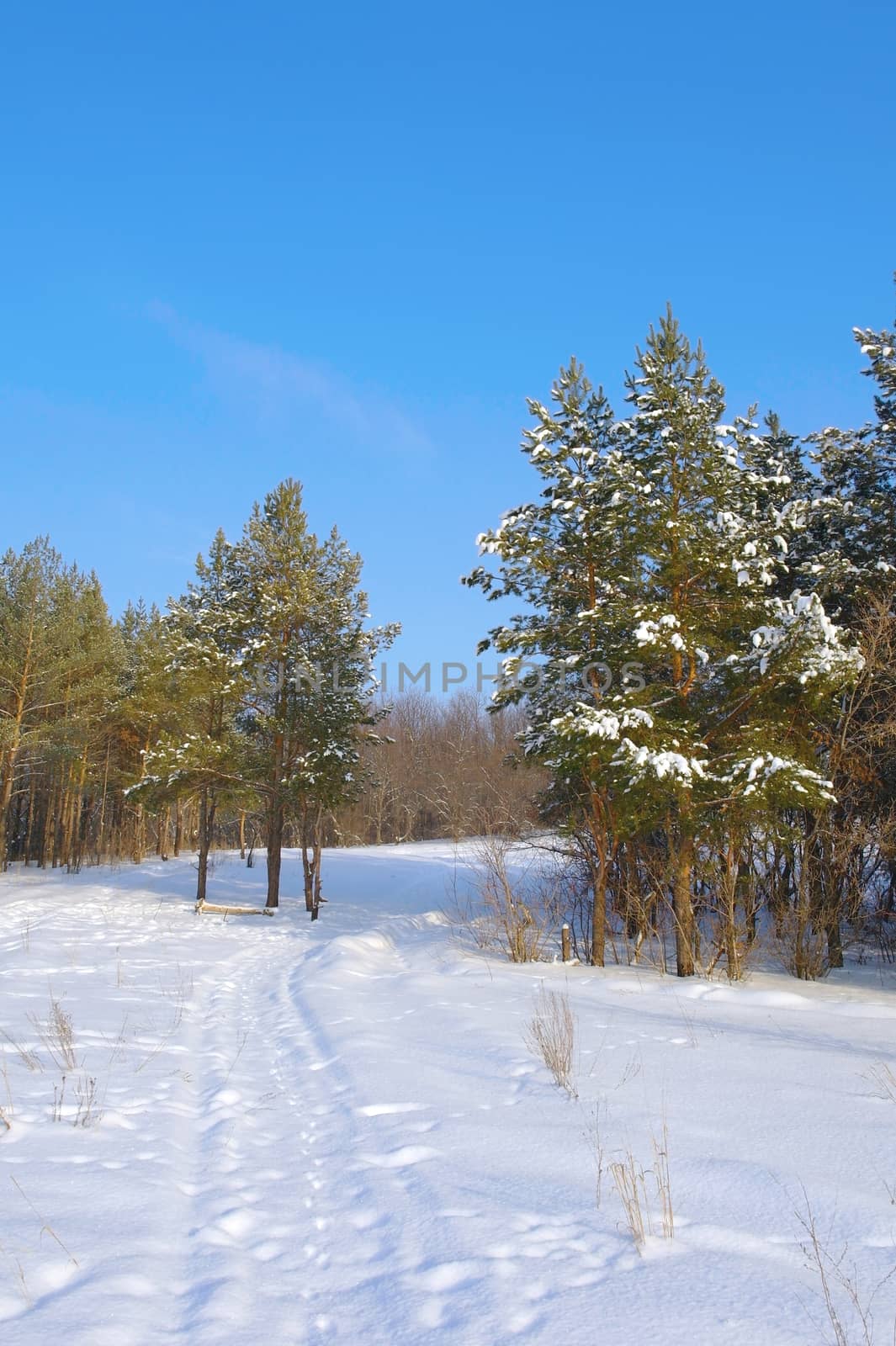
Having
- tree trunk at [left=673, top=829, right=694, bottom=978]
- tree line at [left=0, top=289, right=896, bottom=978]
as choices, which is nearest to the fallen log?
tree line at [left=0, top=289, right=896, bottom=978]

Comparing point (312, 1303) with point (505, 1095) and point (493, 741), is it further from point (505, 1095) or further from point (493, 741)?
point (493, 741)

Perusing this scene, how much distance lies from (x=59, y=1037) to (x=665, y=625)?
980 cm

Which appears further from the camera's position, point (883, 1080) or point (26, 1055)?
point (26, 1055)

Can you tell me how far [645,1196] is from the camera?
3.70 metres

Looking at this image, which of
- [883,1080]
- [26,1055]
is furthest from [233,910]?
[883,1080]

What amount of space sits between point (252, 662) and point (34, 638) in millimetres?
12061

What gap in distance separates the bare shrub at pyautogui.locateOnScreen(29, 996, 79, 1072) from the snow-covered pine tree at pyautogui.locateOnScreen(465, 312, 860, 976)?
782 cm

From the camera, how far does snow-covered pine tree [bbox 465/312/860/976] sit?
12.7 metres

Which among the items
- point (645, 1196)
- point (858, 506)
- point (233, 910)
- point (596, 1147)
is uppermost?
point (858, 506)

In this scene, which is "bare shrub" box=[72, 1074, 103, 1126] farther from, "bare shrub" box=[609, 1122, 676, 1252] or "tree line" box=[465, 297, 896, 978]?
"tree line" box=[465, 297, 896, 978]

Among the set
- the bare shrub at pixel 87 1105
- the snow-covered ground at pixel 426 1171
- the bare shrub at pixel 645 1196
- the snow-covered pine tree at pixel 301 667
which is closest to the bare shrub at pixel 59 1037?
the snow-covered ground at pixel 426 1171

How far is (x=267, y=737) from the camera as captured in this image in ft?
76.0

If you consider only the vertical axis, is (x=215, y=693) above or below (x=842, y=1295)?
above

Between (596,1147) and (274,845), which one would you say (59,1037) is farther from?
(274,845)
